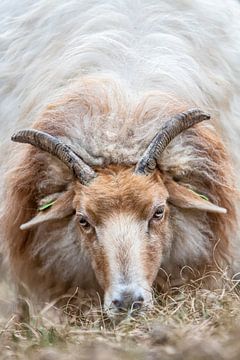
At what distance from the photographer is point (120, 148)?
6129 millimetres

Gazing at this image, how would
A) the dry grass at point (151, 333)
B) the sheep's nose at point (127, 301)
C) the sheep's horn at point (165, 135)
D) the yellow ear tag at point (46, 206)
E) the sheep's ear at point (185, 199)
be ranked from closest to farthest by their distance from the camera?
1. the dry grass at point (151, 333)
2. the sheep's nose at point (127, 301)
3. the sheep's horn at point (165, 135)
4. the sheep's ear at point (185, 199)
5. the yellow ear tag at point (46, 206)

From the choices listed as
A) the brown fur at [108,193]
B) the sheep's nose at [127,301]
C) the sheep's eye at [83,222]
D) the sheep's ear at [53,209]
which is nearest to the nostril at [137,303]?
the sheep's nose at [127,301]

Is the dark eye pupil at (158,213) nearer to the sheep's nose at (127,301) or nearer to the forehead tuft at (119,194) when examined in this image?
the forehead tuft at (119,194)

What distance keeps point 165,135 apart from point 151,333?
153 cm

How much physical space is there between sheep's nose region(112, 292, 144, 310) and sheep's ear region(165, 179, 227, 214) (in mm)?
765

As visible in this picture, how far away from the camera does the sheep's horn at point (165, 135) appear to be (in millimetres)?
6066

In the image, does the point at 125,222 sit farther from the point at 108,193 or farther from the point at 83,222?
the point at 83,222

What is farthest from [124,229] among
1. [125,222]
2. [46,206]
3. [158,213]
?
[46,206]

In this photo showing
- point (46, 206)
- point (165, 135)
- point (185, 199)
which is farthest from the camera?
point (46, 206)

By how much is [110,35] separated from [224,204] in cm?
119

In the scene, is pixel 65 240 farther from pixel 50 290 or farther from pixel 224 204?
pixel 224 204

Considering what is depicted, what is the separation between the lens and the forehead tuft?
5953mm

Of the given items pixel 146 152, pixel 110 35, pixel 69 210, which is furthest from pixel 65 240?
pixel 110 35

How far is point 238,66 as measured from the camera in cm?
696
